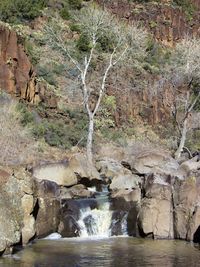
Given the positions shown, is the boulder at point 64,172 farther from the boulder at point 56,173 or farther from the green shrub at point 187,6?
the green shrub at point 187,6

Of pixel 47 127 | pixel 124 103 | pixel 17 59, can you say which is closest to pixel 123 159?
pixel 47 127

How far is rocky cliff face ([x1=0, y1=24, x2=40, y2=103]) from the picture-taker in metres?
32.5

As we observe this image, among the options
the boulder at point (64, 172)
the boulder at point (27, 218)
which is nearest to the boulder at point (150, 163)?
the boulder at point (64, 172)

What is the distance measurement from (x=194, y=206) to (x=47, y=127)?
14.5m

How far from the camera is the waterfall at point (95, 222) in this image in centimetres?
Answer: 2022

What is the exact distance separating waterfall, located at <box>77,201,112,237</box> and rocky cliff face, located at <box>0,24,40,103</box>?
1381cm

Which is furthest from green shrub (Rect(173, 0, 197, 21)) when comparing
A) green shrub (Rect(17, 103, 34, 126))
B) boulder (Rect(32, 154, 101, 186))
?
boulder (Rect(32, 154, 101, 186))

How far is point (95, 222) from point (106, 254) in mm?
3910

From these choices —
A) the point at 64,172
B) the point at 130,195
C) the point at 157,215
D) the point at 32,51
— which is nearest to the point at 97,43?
the point at 32,51

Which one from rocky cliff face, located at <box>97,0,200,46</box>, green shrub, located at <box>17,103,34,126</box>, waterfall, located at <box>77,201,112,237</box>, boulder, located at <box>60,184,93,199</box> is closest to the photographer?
waterfall, located at <box>77,201,112,237</box>

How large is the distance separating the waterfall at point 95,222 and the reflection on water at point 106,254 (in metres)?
0.86

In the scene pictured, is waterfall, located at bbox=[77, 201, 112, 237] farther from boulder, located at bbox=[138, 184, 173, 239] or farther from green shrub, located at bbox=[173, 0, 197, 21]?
green shrub, located at bbox=[173, 0, 197, 21]

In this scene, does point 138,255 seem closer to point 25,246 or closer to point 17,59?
point 25,246

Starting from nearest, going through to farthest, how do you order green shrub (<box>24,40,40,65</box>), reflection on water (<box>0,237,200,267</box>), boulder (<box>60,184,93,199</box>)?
reflection on water (<box>0,237,200,267</box>)
boulder (<box>60,184,93,199</box>)
green shrub (<box>24,40,40,65</box>)
